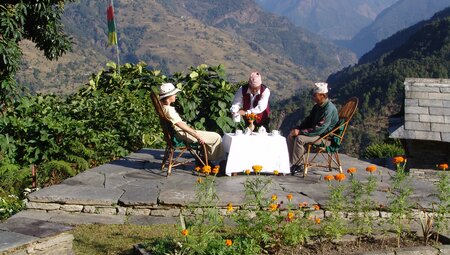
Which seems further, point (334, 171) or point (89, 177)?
point (334, 171)

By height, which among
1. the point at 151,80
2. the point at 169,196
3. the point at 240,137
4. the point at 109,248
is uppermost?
the point at 151,80

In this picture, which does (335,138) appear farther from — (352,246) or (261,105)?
(352,246)

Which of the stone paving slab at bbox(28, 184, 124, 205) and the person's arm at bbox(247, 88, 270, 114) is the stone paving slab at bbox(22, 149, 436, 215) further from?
the person's arm at bbox(247, 88, 270, 114)

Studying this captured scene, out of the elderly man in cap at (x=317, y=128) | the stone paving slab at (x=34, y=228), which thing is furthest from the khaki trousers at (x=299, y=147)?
the stone paving slab at (x=34, y=228)

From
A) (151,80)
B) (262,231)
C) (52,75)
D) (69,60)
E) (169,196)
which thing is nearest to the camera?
(262,231)

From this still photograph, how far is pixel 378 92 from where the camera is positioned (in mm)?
71438

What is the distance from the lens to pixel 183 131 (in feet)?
22.8

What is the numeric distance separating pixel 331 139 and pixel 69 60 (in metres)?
193

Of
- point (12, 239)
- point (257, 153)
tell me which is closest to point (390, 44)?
point (257, 153)

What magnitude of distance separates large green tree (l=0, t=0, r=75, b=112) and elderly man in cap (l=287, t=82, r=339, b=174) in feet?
15.1

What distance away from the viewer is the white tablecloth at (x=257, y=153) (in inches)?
268

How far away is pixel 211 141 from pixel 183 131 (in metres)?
0.40

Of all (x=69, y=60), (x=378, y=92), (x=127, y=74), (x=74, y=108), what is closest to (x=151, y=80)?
(x=127, y=74)

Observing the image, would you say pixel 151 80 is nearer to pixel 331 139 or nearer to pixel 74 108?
pixel 74 108
